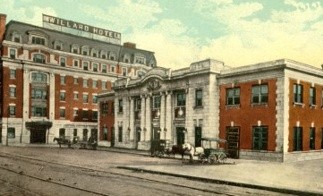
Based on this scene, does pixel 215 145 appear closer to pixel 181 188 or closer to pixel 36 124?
pixel 181 188

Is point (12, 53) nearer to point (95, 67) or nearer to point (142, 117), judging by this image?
point (95, 67)

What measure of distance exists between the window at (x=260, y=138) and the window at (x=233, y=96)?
3.03 m

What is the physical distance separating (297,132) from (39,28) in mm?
46387

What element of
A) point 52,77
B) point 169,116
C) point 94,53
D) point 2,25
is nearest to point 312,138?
point 169,116

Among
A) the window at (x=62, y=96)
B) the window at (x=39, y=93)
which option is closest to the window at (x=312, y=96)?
the window at (x=62, y=96)

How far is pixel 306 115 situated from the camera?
96.0 ft

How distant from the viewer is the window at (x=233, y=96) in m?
30.9

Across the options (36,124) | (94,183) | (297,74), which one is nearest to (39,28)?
(36,124)

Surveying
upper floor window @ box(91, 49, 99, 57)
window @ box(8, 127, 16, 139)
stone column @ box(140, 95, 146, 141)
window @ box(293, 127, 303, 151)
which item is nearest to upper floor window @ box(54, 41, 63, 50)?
upper floor window @ box(91, 49, 99, 57)

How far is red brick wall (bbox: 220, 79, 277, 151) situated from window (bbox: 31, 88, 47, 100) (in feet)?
121

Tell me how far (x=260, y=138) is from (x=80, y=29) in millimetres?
48879

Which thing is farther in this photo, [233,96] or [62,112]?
[62,112]

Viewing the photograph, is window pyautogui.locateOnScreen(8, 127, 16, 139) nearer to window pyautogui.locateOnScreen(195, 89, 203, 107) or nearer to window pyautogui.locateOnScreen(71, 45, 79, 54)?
window pyautogui.locateOnScreen(71, 45, 79, 54)

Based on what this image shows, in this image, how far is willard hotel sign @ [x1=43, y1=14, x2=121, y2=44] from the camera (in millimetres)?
63719
